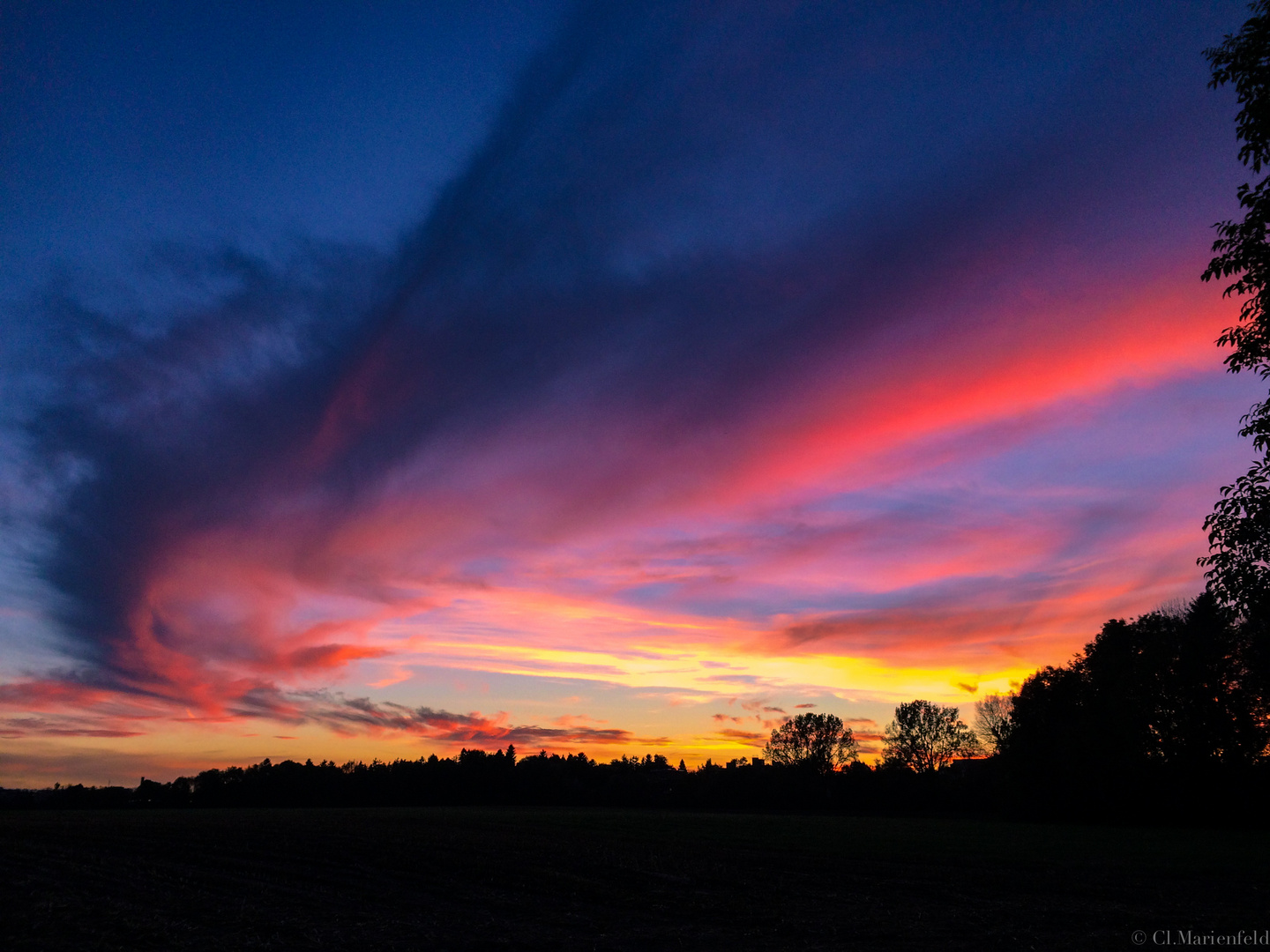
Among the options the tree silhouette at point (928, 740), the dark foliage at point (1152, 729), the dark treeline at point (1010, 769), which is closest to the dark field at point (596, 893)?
the dark treeline at point (1010, 769)

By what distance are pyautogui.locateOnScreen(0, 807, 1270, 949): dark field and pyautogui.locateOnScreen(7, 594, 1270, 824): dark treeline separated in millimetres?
12465

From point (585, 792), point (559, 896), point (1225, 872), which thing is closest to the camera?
point (559, 896)

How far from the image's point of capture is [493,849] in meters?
40.8

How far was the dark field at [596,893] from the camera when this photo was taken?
63.9ft

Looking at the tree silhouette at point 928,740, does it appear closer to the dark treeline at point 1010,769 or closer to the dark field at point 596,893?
the dark treeline at point 1010,769

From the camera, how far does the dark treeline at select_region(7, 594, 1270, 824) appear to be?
75.9 m

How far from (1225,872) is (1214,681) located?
185 ft

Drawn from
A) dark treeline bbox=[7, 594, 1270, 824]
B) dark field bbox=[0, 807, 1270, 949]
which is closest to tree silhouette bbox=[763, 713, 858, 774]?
dark treeline bbox=[7, 594, 1270, 824]

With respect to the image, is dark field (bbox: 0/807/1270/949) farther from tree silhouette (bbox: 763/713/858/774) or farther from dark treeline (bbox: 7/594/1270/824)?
tree silhouette (bbox: 763/713/858/774)

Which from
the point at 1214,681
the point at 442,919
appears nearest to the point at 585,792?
the point at 1214,681

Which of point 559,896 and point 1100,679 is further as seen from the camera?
point 1100,679

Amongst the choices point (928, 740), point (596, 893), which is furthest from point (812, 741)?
point (596, 893)

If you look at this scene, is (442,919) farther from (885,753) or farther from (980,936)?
(885,753)

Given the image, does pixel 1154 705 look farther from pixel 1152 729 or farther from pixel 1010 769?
pixel 1010 769
